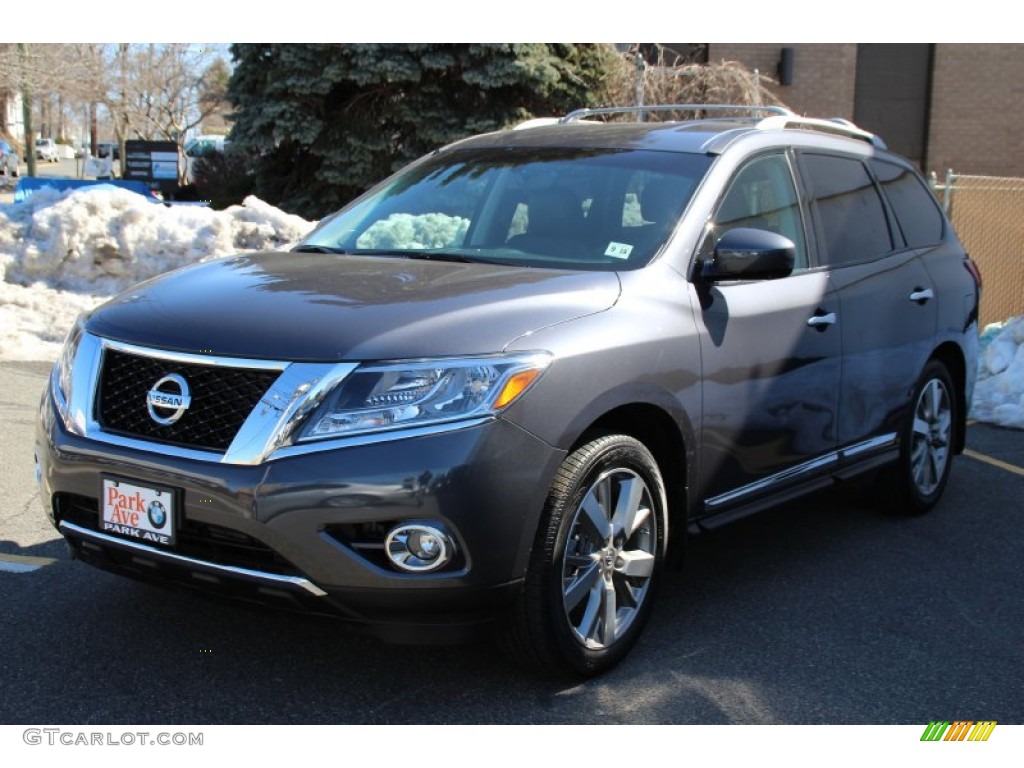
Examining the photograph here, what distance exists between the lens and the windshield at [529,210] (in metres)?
4.18

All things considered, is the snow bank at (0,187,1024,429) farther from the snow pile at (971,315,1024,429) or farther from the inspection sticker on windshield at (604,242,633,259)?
the inspection sticker on windshield at (604,242,633,259)

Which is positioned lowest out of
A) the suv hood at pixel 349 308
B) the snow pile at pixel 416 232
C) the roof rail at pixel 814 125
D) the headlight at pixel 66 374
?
the headlight at pixel 66 374

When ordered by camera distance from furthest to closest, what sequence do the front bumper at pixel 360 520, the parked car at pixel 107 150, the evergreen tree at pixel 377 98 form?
1. the parked car at pixel 107 150
2. the evergreen tree at pixel 377 98
3. the front bumper at pixel 360 520

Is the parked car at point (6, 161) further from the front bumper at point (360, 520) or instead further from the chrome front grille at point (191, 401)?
the front bumper at point (360, 520)

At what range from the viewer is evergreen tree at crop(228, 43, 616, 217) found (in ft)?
49.2

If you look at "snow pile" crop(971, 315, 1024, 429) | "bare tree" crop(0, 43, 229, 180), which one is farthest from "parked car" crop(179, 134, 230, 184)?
"snow pile" crop(971, 315, 1024, 429)

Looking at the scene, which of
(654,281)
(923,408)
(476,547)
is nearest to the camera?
(476,547)

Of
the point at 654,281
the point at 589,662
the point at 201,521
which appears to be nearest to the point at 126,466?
the point at 201,521

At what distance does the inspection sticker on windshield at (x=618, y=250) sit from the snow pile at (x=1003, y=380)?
5.29m

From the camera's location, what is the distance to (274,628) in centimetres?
402

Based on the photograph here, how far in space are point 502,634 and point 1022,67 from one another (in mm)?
21205

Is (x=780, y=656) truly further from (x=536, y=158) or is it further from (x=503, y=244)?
(x=536, y=158)

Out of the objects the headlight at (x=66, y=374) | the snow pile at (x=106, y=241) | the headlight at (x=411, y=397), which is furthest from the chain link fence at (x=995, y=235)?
the headlight at (x=66, y=374)
